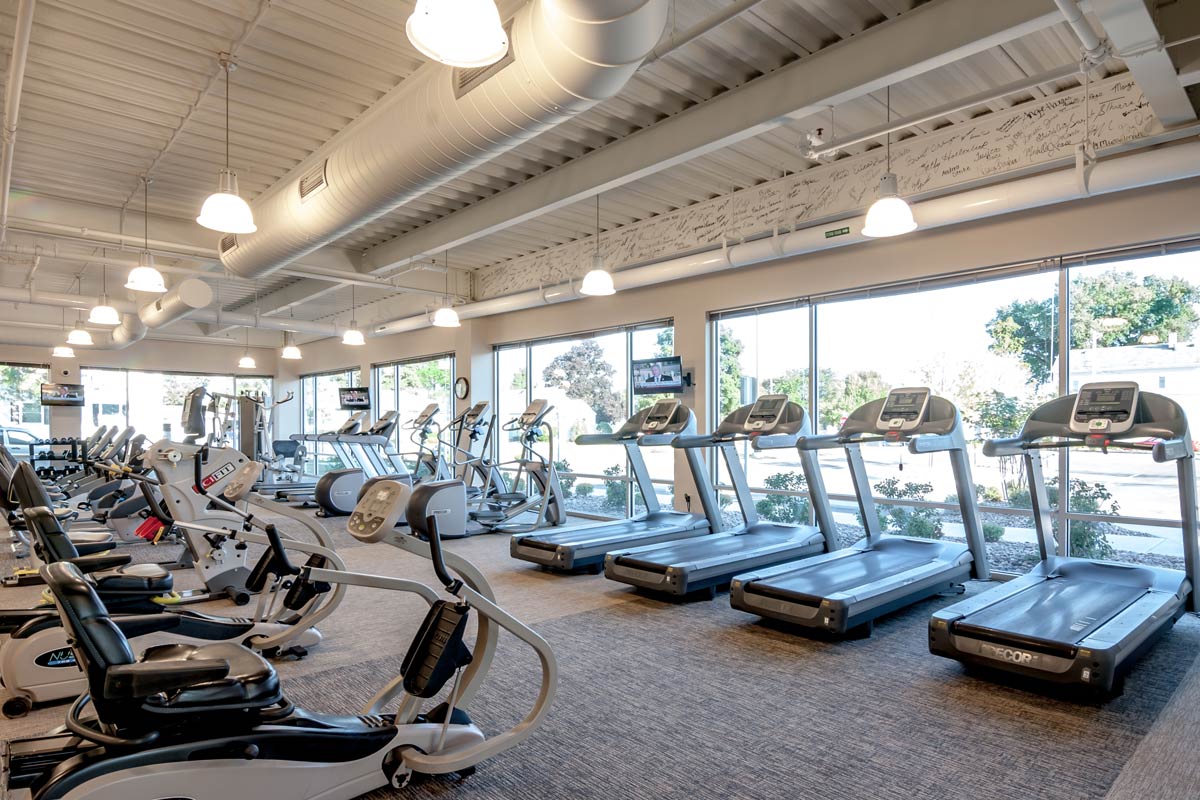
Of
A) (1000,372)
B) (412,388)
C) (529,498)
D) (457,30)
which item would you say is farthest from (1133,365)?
(412,388)

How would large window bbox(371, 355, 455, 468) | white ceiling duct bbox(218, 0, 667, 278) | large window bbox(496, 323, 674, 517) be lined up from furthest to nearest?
large window bbox(371, 355, 455, 468) < large window bbox(496, 323, 674, 517) < white ceiling duct bbox(218, 0, 667, 278)

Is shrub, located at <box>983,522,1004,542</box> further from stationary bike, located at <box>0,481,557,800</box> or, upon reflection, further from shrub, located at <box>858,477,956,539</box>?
stationary bike, located at <box>0,481,557,800</box>

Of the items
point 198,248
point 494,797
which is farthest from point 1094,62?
point 198,248

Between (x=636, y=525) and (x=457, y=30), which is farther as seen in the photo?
(x=636, y=525)

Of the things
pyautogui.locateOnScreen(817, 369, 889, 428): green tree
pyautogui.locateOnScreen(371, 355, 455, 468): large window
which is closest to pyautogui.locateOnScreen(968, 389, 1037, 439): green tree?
pyautogui.locateOnScreen(817, 369, 889, 428): green tree

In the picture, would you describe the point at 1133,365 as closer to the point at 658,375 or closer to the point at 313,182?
the point at 658,375

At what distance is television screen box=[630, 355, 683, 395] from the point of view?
7543 mm

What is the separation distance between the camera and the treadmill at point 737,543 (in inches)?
195

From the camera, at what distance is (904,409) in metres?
4.85

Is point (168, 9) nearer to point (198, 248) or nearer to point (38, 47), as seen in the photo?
point (38, 47)

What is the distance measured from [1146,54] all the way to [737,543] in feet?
13.2

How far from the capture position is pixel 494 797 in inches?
94.1

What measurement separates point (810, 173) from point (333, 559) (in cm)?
498

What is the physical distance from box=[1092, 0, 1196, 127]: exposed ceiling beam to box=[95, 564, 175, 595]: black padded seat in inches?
191
